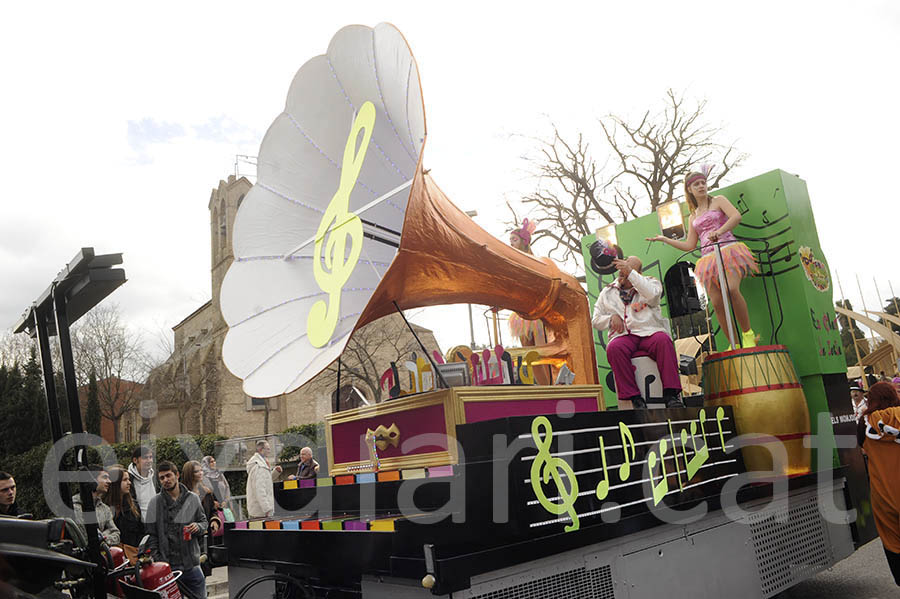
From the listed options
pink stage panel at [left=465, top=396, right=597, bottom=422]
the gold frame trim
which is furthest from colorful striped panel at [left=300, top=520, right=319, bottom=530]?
pink stage panel at [left=465, top=396, right=597, bottom=422]

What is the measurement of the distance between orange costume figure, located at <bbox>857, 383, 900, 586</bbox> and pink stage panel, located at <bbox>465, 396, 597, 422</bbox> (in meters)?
2.46

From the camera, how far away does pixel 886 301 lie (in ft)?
141

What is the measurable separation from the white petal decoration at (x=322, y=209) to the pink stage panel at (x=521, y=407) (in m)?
0.86

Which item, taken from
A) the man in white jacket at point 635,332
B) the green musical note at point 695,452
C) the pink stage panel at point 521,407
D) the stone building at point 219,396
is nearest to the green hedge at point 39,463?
the stone building at point 219,396

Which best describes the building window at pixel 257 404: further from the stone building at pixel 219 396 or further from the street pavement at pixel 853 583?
the street pavement at pixel 853 583

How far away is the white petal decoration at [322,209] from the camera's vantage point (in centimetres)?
393

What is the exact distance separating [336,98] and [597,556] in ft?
11.1

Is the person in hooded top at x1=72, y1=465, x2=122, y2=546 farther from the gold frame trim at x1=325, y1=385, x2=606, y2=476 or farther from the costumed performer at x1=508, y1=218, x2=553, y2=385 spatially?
the costumed performer at x1=508, y1=218, x2=553, y2=385

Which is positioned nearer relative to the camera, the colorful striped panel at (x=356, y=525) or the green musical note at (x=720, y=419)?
the colorful striped panel at (x=356, y=525)

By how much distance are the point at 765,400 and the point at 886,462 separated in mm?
995

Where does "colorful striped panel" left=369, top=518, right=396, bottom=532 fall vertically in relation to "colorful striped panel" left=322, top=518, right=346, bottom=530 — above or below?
above

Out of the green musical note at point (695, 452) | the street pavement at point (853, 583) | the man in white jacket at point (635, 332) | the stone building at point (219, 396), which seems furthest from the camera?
the stone building at point (219, 396)

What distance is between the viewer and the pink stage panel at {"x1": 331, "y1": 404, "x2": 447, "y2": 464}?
11.9ft

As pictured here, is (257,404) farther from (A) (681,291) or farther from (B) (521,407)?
(B) (521,407)
